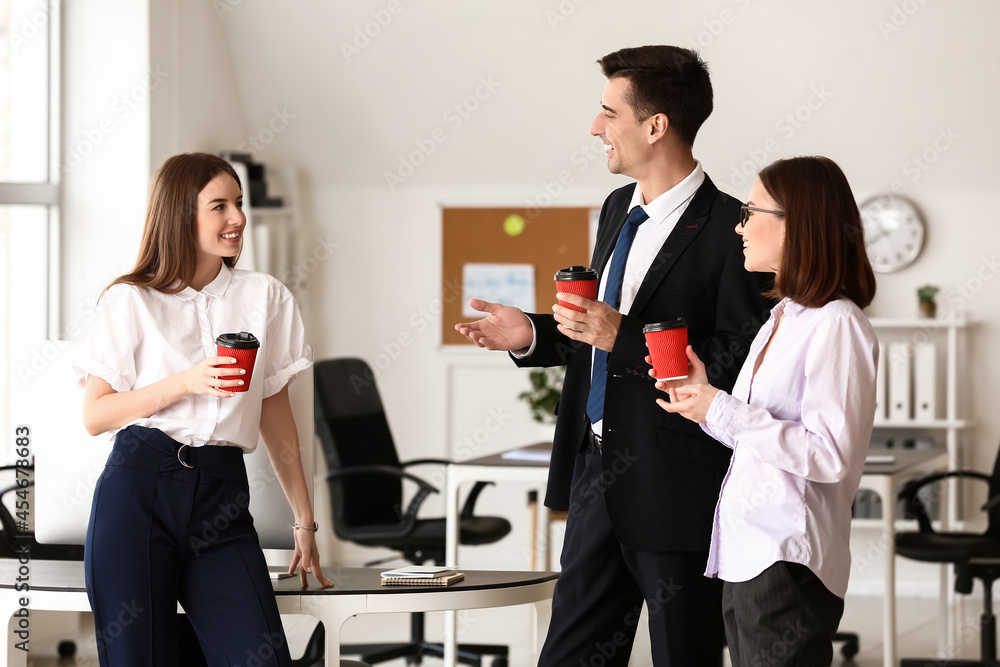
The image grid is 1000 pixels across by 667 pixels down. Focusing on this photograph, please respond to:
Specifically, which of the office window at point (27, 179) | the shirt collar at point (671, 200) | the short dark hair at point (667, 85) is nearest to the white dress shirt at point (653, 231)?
the shirt collar at point (671, 200)

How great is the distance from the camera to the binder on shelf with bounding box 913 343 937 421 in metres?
5.54

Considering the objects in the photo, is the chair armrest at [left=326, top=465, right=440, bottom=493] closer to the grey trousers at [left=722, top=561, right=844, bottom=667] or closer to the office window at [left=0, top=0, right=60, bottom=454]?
the office window at [left=0, top=0, right=60, bottom=454]

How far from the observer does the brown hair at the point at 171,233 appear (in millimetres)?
2164

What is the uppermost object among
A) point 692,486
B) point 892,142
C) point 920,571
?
point 892,142

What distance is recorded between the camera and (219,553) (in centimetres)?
206

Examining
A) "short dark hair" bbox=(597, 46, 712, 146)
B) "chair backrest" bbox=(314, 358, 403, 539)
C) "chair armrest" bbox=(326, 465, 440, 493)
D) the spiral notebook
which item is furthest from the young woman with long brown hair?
"chair backrest" bbox=(314, 358, 403, 539)

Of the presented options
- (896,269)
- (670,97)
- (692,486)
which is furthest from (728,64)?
(692,486)

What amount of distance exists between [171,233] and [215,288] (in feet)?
0.46

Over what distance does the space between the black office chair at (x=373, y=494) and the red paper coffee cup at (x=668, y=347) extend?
2.60 metres

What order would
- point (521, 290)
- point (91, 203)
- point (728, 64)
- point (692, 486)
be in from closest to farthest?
point (692, 486) < point (91, 203) < point (728, 64) < point (521, 290)

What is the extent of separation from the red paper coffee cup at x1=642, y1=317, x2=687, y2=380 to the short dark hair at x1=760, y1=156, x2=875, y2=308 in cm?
17

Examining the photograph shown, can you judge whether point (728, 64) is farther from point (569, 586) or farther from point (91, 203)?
point (569, 586)

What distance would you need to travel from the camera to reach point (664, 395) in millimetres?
2033

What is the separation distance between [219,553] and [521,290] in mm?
4146
